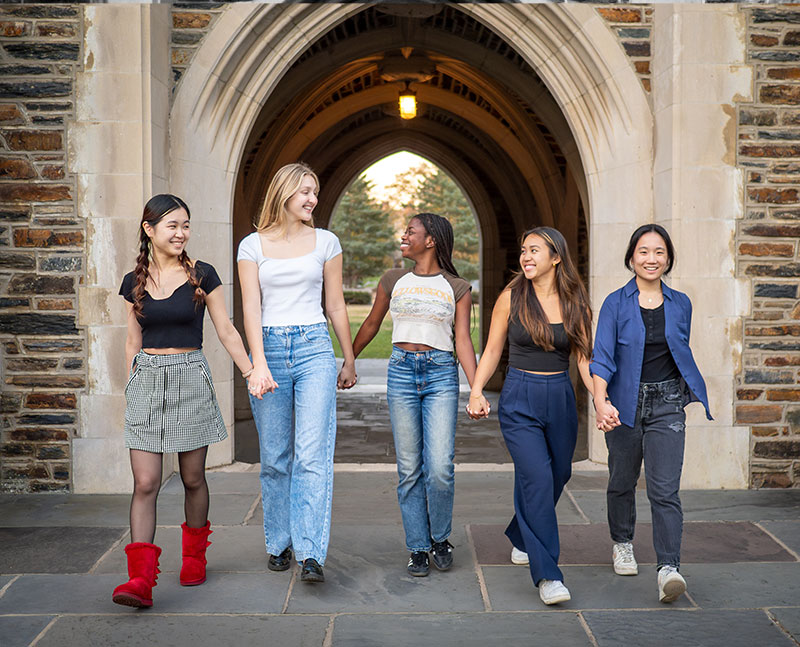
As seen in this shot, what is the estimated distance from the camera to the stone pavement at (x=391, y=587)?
300cm

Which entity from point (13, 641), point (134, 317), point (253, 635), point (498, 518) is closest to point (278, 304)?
point (134, 317)

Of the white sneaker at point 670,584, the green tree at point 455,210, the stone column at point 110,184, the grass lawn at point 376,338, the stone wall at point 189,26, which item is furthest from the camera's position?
the green tree at point 455,210

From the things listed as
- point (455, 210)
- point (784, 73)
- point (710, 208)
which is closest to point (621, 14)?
point (784, 73)

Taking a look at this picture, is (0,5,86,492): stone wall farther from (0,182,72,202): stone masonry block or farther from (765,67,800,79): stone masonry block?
(765,67,800,79): stone masonry block

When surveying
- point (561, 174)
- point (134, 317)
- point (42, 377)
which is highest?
point (561, 174)

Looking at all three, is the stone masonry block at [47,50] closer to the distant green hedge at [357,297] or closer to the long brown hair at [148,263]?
the long brown hair at [148,263]

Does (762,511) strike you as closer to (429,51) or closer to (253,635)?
(253,635)

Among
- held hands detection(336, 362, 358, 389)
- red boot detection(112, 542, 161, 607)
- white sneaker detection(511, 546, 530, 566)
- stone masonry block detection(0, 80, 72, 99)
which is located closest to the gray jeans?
white sneaker detection(511, 546, 530, 566)

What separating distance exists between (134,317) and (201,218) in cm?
217

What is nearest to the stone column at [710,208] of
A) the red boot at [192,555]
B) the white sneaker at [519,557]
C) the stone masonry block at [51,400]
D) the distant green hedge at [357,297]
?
the white sneaker at [519,557]

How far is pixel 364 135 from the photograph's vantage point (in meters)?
12.9

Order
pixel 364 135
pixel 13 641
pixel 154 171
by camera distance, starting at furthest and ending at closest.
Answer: pixel 364 135 < pixel 154 171 < pixel 13 641

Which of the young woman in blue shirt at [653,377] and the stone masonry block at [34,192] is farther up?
the stone masonry block at [34,192]

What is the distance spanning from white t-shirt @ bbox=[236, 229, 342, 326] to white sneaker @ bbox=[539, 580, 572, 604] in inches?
50.4
